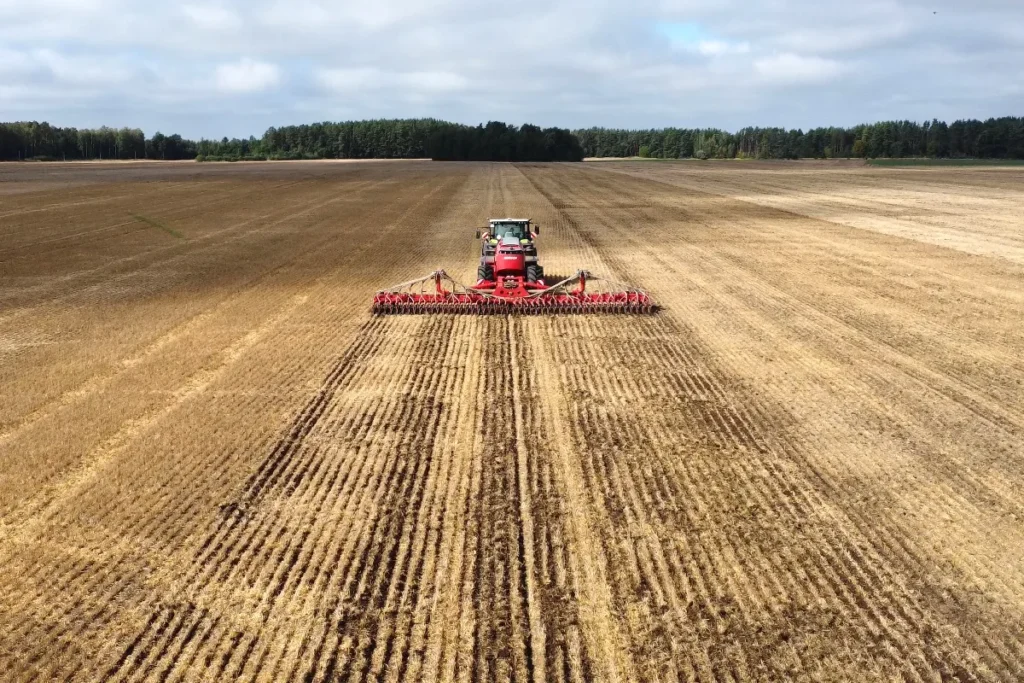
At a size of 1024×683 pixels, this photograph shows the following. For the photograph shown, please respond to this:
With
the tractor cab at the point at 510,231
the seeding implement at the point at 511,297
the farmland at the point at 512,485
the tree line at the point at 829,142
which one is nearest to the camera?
the farmland at the point at 512,485

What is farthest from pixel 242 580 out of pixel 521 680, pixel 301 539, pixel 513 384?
pixel 513 384

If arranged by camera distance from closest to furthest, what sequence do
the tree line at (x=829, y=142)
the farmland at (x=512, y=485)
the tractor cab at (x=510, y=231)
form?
the farmland at (x=512, y=485) → the tractor cab at (x=510, y=231) → the tree line at (x=829, y=142)

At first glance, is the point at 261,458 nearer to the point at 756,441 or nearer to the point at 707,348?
the point at 756,441

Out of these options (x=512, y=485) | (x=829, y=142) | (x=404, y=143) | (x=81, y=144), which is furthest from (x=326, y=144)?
(x=512, y=485)

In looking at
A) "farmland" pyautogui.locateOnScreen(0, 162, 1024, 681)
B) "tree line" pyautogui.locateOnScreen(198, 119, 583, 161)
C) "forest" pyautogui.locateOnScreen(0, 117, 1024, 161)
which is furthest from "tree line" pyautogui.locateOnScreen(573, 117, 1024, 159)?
"farmland" pyautogui.locateOnScreen(0, 162, 1024, 681)

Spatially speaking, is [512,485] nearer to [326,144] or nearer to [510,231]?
[510,231]

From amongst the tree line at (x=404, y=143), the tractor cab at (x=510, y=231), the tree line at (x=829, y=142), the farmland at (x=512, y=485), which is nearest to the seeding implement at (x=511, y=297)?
the tractor cab at (x=510, y=231)

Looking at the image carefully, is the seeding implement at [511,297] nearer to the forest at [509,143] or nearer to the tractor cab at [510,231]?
the tractor cab at [510,231]
